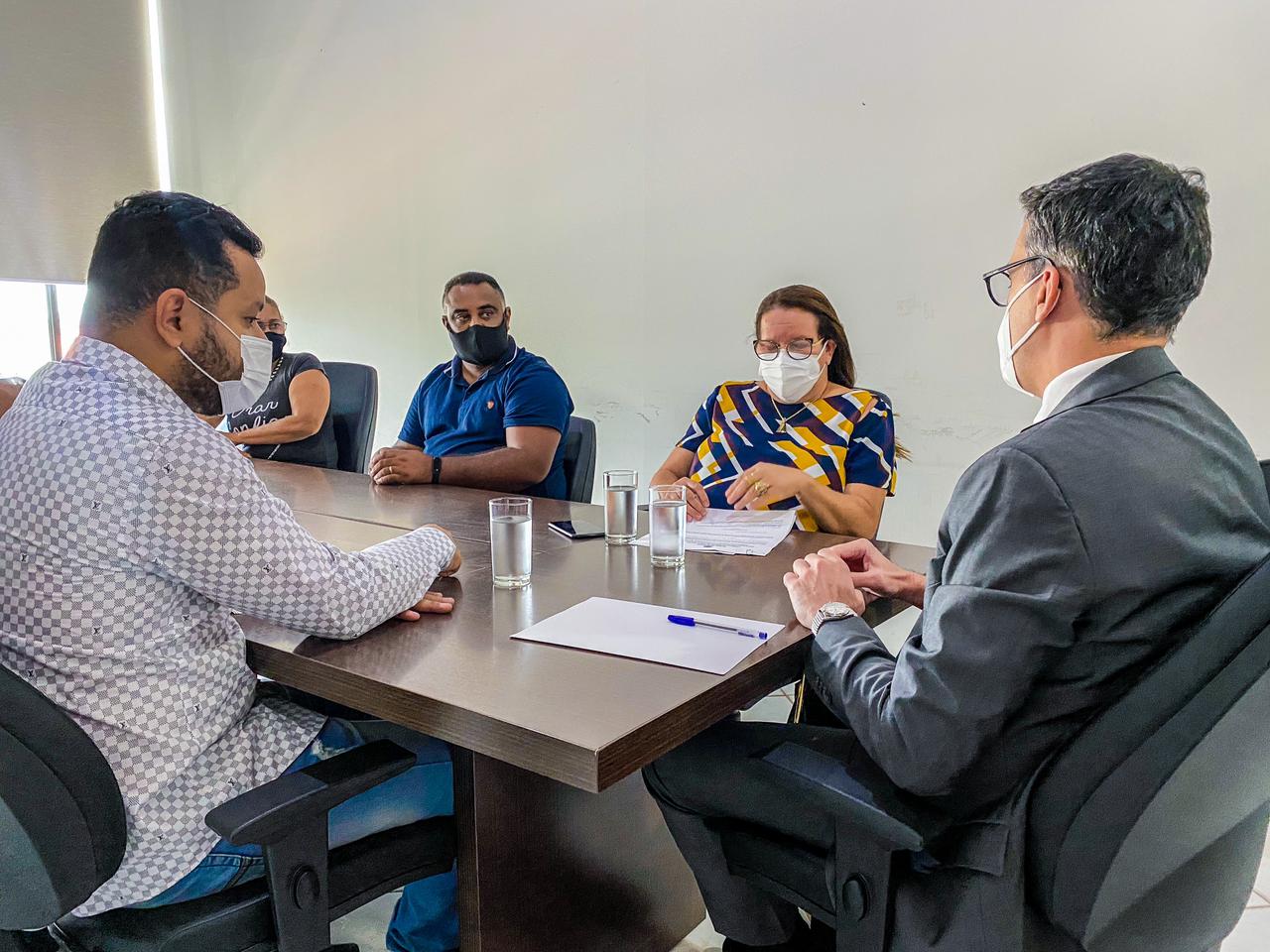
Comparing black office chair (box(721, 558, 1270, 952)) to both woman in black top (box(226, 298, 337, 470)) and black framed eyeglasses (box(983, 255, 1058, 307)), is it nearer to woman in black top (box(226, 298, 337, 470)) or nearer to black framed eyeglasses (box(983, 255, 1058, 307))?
black framed eyeglasses (box(983, 255, 1058, 307))

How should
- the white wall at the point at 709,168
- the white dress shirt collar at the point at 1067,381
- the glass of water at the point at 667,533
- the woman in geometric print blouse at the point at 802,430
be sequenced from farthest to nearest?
the white wall at the point at 709,168 → the woman in geometric print blouse at the point at 802,430 → the glass of water at the point at 667,533 → the white dress shirt collar at the point at 1067,381

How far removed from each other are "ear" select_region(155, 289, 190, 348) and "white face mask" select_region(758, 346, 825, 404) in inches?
52.0

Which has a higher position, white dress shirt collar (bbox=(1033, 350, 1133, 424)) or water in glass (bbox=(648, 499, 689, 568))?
white dress shirt collar (bbox=(1033, 350, 1133, 424))

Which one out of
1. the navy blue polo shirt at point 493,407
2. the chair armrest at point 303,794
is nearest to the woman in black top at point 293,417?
the navy blue polo shirt at point 493,407

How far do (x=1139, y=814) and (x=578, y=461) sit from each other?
1993 mm

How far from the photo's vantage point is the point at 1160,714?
76 centimetres

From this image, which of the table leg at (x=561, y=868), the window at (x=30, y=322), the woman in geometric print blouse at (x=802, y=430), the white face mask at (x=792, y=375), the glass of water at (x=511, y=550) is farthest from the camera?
the window at (x=30, y=322)

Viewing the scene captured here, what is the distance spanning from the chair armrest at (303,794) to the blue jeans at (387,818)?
126 mm

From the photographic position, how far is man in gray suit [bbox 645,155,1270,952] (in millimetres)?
830

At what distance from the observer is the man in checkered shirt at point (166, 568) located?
3.04 ft

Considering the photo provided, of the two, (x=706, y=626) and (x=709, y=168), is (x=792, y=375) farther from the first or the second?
(x=709, y=168)

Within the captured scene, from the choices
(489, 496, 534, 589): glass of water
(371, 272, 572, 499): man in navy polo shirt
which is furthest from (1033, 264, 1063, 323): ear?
(371, 272, 572, 499): man in navy polo shirt

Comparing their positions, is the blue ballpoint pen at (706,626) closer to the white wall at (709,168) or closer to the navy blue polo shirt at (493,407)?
the navy blue polo shirt at (493,407)

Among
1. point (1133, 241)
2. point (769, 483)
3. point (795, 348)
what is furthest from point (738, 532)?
point (1133, 241)
